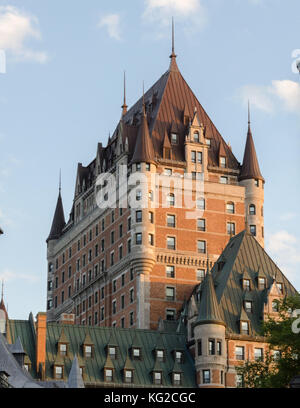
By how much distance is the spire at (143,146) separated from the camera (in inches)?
4594

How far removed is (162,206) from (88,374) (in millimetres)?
25309

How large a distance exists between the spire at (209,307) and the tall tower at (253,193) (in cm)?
2164

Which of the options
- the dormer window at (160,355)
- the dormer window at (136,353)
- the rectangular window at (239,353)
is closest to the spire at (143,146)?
the dormer window at (136,353)

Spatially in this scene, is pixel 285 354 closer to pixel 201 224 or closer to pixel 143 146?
pixel 201 224

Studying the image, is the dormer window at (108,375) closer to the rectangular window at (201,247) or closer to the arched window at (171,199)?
the rectangular window at (201,247)

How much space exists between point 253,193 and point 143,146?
14.9m

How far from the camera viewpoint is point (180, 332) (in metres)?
107

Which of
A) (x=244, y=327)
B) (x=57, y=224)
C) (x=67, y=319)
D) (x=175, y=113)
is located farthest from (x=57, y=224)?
(x=244, y=327)

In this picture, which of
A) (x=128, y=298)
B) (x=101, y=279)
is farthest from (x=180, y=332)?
(x=101, y=279)

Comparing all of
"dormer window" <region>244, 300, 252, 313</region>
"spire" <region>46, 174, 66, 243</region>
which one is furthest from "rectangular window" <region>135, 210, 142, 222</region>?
"spire" <region>46, 174, 66, 243</region>

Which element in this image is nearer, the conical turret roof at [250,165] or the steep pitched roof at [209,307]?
the steep pitched roof at [209,307]

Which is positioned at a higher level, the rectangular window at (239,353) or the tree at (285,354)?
the rectangular window at (239,353)
